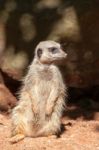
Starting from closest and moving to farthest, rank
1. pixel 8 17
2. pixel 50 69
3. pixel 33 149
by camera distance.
→ pixel 33 149 < pixel 50 69 < pixel 8 17

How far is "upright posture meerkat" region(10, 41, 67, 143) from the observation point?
485 centimetres

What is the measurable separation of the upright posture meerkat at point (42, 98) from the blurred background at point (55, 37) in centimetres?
112

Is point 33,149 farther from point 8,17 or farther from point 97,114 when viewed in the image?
point 8,17

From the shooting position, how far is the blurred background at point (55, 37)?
6.00m

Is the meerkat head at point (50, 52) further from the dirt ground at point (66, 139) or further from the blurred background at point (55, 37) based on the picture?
the blurred background at point (55, 37)

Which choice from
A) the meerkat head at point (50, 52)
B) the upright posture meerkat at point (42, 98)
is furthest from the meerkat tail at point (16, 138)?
the meerkat head at point (50, 52)

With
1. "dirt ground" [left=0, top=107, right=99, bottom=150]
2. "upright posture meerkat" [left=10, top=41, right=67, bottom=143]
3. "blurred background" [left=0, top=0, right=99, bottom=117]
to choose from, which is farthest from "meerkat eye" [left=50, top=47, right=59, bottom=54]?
"blurred background" [left=0, top=0, right=99, bottom=117]

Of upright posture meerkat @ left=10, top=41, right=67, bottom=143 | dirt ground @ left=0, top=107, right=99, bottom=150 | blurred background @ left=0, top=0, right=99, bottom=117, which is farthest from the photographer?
blurred background @ left=0, top=0, right=99, bottom=117

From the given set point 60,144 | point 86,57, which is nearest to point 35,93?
point 60,144

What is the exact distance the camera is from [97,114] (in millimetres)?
6199

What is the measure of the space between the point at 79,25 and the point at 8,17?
94 cm

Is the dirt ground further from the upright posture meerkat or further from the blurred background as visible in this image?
the blurred background

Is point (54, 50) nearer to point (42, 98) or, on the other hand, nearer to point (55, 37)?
point (42, 98)

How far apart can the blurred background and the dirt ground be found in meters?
0.60
